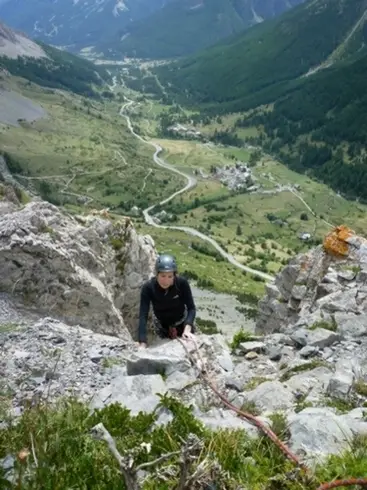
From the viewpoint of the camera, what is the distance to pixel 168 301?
15539 mm

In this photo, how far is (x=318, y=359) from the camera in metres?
17.7

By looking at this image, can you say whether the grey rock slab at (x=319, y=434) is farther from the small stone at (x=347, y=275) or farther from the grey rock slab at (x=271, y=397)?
the small stone at (x=347, y=275)

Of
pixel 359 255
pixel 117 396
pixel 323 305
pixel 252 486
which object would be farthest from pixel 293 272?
pixel 252 486

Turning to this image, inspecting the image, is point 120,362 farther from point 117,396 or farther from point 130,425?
point 130,425

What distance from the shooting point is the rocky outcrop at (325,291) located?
886 inches

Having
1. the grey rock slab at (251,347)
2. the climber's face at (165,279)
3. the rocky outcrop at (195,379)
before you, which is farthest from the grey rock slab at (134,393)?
the grey rock slab at (251,347)

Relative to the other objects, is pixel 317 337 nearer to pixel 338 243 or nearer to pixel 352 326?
pixel 352 326

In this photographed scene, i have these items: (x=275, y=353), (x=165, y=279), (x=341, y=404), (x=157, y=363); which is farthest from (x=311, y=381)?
(x=165, y=279)

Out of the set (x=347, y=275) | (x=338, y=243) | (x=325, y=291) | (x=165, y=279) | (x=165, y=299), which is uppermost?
(x=165, y=279)

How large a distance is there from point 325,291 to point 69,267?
1535 centimetres

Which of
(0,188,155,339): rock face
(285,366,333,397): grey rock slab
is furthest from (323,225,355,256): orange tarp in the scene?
(285,366,333,397): grey rock slab

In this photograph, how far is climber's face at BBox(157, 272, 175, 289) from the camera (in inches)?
569

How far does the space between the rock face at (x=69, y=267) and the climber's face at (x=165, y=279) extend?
7558 mm

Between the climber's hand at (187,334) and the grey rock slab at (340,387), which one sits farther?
the climber's hand at (187,334)
